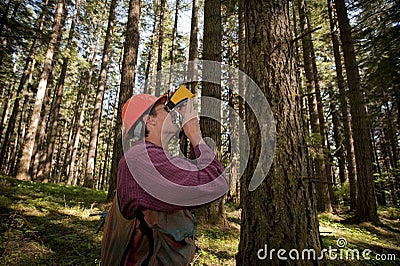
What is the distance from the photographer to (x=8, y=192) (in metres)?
8.72

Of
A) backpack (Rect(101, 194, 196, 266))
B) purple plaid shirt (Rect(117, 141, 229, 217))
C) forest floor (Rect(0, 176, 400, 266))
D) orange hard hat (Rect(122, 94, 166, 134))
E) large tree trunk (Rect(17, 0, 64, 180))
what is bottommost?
forest floor (Rect(0, 176, 400, 266))

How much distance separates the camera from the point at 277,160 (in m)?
2.86

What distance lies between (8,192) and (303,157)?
9.83 meters

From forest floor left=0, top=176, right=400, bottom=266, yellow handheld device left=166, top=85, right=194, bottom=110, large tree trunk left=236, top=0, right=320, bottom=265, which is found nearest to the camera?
yellow handheld device left=166, top=85, right=194, bottom=110

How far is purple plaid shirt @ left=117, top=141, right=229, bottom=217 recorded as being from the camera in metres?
1.59

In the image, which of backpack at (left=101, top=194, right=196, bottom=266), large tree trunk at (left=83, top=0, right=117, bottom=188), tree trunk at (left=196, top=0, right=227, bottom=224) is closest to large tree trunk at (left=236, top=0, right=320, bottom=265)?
backpack at (left=101, top=194, right=196, bottom=266)

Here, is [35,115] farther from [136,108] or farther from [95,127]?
[136,108]

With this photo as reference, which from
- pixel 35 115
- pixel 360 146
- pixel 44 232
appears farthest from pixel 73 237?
pixel 35 115

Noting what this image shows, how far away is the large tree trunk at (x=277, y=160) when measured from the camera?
2.69 metres

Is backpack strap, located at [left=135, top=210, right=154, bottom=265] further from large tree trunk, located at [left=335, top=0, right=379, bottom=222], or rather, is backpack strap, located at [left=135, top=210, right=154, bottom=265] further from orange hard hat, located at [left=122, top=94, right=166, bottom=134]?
large tree trunk, located at [left=335, top=0, right=379, bottom=222]

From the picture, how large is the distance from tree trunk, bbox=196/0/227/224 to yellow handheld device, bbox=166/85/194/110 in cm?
470

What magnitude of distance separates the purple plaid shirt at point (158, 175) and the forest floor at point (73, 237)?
323 cm

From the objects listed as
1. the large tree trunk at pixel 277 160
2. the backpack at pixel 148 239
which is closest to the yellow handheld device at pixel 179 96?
the backpack at pixel 148 239

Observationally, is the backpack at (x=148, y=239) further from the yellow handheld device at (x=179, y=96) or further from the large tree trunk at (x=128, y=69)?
the large tree trunk at (x=128, y=69)
